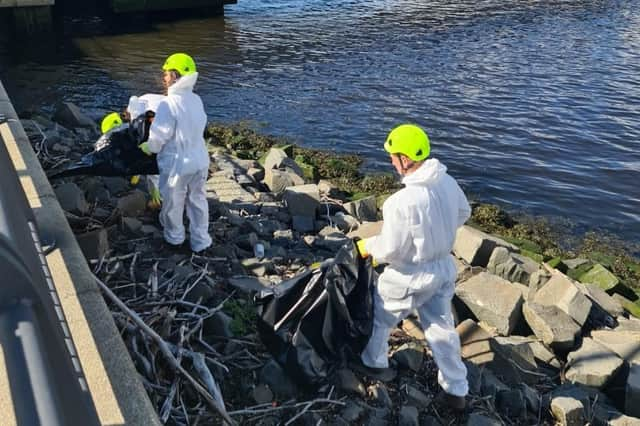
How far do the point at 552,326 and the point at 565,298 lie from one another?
0.59m

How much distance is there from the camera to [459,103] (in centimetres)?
1516

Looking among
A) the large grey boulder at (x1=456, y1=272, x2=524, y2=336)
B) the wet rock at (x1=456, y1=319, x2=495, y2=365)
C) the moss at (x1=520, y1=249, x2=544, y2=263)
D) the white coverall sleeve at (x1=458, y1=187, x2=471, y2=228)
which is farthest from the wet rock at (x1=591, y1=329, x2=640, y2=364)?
the white coverall sleeve at (x1=458, y1=187, x2=471, y2=228)

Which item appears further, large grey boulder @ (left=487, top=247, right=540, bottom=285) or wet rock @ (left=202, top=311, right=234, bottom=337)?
large grey boulder @ (left=487, top=247, right=540, bottom=285)

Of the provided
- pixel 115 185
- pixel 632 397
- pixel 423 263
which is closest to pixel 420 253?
pixel 423 263

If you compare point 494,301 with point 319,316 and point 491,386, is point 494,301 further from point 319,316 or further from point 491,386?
point 319,316

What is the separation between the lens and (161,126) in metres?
5.77

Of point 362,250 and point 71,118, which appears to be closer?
point 362,250

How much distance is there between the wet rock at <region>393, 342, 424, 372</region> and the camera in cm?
496

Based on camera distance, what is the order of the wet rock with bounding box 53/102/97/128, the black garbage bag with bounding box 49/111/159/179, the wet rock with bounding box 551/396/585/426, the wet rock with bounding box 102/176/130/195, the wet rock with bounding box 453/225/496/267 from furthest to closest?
the wet rock with bounding box 53/102/97/128
the wet rock with bounding box 453/225/496/267
the wet rock with bounding box 102/176/130/195
the black garbage bag with bounding box 49/111/159/179
the wet rock with bounding box 551/396/585/426

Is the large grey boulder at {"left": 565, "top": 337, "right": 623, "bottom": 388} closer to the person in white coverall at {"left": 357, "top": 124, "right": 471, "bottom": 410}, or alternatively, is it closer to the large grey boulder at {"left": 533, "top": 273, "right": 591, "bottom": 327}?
the large grey boulder at {"left": 533, "top": 273, "right": 591, "bottom": 327}

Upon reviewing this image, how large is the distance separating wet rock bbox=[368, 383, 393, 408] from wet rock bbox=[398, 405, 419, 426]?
14cm

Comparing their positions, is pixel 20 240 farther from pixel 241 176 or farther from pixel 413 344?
pixel 241 176

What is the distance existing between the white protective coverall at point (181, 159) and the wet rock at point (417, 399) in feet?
8.88

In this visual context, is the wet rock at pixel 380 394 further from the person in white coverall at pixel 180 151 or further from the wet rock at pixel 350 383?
the person in white coverall at pixel 180 151
